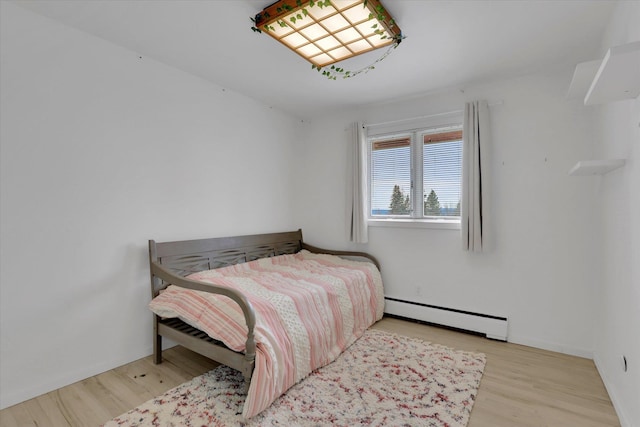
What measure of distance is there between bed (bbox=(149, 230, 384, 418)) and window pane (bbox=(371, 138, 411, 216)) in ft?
2.28

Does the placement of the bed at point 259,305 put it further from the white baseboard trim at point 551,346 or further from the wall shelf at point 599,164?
the wall shelf at point 599,164

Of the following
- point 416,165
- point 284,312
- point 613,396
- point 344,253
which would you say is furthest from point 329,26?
point 613,396

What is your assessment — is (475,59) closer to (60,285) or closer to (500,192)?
(500,192)

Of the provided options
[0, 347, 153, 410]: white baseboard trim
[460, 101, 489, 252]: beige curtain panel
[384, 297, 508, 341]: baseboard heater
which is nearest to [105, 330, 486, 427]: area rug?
[384, 297, 508, 341]: baseboard heater

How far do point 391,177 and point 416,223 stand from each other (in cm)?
63

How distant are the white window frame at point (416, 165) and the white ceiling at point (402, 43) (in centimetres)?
36

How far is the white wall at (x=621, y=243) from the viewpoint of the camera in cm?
146

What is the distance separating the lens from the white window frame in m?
3.09

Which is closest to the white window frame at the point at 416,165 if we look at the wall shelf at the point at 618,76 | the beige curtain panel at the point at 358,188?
Result: the beige curtain panel at the point at 358,188

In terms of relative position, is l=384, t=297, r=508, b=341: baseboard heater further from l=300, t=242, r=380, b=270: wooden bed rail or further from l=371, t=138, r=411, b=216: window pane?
l=371, t=138, r=411, b=216: window pane

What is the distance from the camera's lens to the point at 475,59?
2463 mm

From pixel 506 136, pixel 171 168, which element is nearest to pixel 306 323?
pixel 171 168

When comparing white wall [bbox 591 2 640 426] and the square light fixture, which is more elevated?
the square light fixture

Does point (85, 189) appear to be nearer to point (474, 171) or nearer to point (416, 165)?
point (416, 165)
